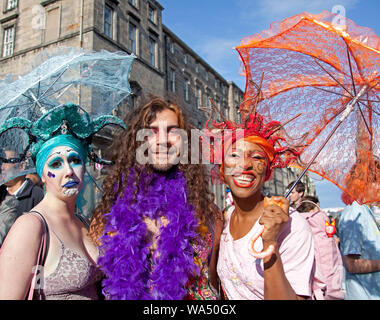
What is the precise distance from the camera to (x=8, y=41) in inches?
594

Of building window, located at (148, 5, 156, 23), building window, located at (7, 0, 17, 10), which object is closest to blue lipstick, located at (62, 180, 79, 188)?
building window, located at (7, 0, 17, 10)

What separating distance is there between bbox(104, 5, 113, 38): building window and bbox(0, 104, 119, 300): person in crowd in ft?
42.9

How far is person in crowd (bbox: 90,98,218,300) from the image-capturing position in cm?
176

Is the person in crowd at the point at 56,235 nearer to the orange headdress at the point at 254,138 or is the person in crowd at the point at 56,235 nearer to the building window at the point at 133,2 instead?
the orange headdress at the point at 254,138

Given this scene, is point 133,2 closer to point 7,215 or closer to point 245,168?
point 7,215

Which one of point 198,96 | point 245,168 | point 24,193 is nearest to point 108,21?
point 198,96

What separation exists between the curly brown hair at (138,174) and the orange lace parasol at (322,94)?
20.6 inches

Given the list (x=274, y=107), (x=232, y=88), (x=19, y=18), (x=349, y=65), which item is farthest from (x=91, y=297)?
(x=232, y=88)

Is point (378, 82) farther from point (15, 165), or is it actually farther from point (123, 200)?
point (15, 165)

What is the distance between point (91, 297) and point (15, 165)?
0.99 meters

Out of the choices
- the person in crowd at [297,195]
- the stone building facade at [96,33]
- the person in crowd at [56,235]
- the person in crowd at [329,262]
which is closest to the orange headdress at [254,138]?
the person in crowd at [56,235]

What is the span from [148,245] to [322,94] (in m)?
1.68

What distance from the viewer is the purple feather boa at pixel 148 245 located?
173 cm

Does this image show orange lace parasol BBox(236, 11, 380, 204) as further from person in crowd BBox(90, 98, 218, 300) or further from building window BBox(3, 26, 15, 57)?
building window BBox(3, 26, 15, 57)
